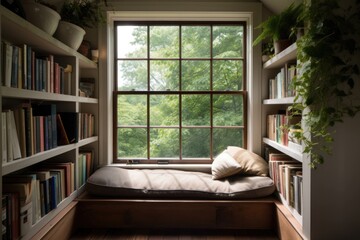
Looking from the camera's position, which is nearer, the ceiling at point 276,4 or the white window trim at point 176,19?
the ceiling at point 276,4

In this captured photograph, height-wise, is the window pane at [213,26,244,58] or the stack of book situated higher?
the window pane at [213,26,244,58]

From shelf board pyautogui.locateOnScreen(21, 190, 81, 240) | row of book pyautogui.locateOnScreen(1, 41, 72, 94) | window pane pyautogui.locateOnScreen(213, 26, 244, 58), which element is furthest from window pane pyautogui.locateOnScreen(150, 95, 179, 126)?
shelf board pyautogui.locateOnScreen(21, 190, 81, 240)

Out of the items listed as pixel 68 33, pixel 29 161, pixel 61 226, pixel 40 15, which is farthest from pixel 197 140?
pixel 40 15

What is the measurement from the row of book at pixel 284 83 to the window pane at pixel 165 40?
1.19 metres

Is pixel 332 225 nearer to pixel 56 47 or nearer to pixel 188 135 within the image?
pixel 188 135

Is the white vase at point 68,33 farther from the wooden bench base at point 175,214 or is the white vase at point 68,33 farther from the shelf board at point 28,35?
the wooden bench base at point 175,214

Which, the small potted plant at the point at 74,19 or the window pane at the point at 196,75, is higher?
the small potted plant at the point at 74,19

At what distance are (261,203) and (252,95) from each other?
121 cm

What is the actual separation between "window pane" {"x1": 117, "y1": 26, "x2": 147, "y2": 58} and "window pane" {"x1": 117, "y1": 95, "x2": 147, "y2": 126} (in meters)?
0.51

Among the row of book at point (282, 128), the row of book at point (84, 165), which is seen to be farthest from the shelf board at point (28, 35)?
the row of book at point (282, 128)

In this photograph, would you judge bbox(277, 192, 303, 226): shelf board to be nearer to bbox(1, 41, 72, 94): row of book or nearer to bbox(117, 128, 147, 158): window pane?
bbox(117, 128, 147, 158): window pane

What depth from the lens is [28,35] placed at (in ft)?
5.52

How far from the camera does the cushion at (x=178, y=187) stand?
7.93ft

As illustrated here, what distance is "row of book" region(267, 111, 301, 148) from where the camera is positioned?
2.05 meters
